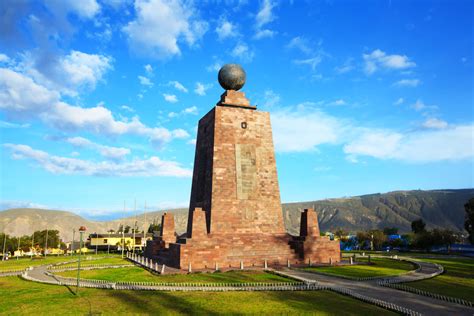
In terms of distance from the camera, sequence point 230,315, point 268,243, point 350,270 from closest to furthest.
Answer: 1. point 230,315
2. point 350,270
3. point 268,243

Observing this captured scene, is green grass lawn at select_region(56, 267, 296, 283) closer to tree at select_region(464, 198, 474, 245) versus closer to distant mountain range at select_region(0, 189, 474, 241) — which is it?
tree at select_region(464, 198, 474, 245)

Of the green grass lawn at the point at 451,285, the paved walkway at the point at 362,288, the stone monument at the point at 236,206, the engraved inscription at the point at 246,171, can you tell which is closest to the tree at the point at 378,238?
the stone monument at the point at 236,206

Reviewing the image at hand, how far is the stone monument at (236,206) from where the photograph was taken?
27.7 meters

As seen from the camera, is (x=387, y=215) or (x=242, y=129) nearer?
(x=242, y=129)

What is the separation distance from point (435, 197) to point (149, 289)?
196 metres

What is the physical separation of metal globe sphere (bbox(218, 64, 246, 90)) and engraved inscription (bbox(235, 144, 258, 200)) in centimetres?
663

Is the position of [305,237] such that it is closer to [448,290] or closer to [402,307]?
[448,290]

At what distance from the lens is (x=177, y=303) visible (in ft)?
50.8

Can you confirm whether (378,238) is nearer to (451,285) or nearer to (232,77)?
(451,285)

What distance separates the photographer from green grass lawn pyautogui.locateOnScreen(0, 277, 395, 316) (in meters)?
14.3

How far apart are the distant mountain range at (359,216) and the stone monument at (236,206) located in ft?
447

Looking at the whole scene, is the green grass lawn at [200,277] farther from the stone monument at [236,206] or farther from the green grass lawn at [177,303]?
the green grass lawn at [177,303]

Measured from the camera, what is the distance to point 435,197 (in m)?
180

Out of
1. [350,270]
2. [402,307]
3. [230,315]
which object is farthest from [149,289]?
[350,270]
